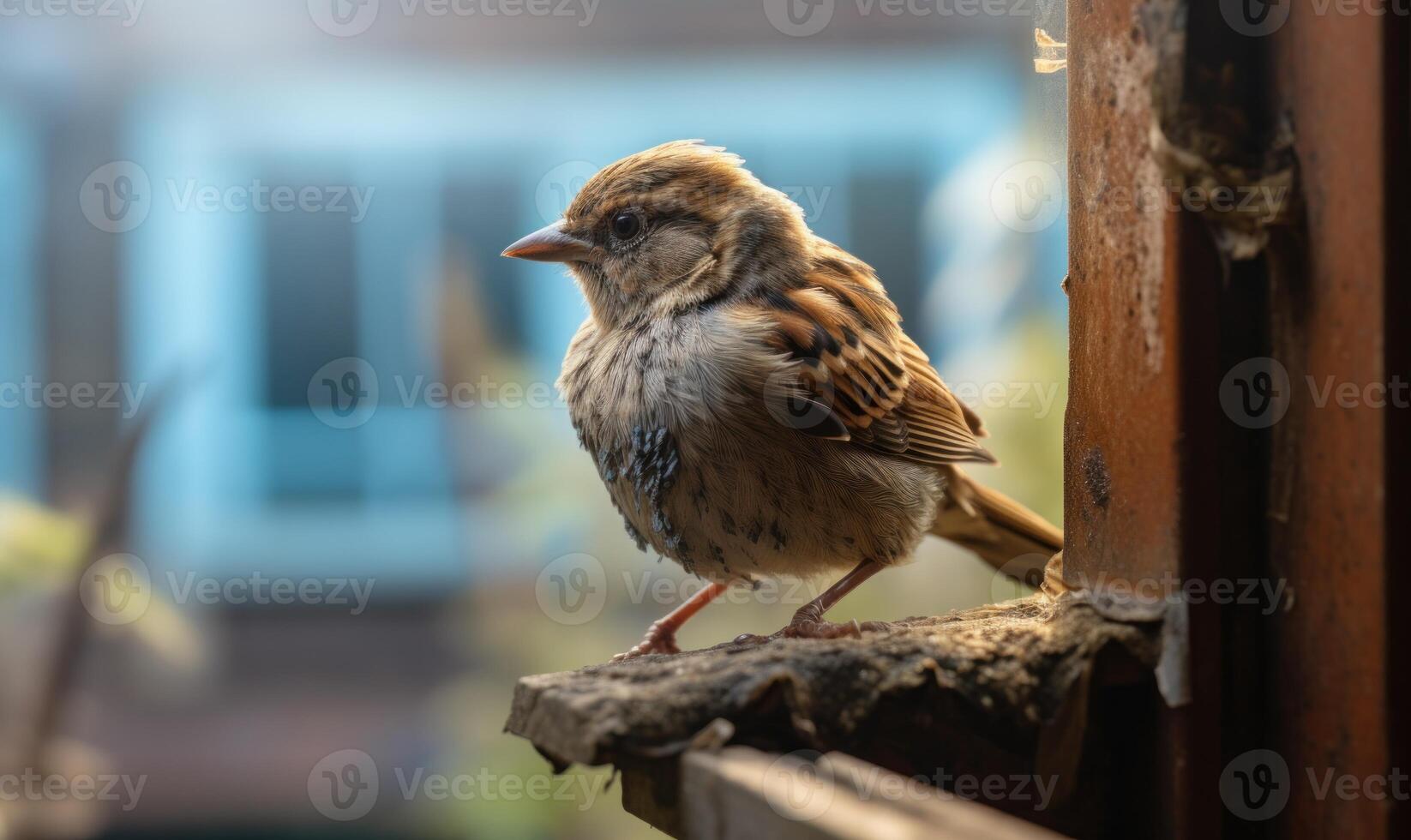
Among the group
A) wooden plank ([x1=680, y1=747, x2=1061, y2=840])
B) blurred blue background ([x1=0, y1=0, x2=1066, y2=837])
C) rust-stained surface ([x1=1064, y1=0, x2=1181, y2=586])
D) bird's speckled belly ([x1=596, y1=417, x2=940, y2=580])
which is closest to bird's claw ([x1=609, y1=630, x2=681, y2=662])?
bird's speckled belly ([x1=596, y1=417, x2=940, y2=580])

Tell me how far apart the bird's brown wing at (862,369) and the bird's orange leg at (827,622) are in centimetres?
30

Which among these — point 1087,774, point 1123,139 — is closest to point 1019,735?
point 1087,774

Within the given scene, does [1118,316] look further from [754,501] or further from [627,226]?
[627,226]

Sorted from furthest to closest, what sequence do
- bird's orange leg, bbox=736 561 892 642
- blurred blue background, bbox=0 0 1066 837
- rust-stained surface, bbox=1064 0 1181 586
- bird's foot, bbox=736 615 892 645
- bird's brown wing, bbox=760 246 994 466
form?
blurred blue background, bbox=0 0 1066 837
bird's brown wing, bbox=760 246 994 466
bird's orange leg, bbox=736 561 892 642
bird's foot, bbox=736 615 892 645
rust-stained surface, bbox=1064 0 1181 586

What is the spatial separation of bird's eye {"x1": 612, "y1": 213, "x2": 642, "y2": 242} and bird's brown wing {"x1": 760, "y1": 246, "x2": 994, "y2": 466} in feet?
1.30

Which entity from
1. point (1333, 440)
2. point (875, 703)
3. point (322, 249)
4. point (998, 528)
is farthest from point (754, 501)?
point (322, 249)

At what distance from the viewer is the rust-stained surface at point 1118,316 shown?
2.01 m

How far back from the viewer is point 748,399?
2488mm

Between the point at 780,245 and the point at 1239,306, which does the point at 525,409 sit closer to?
the point at 780,245

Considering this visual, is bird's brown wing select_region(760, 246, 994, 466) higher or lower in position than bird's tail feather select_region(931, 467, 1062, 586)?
higher

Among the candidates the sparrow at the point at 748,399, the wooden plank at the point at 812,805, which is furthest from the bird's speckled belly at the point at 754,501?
the wooden plank at the point at 812,805

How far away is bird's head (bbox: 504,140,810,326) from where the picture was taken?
2861 millimetres

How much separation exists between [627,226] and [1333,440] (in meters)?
1.69

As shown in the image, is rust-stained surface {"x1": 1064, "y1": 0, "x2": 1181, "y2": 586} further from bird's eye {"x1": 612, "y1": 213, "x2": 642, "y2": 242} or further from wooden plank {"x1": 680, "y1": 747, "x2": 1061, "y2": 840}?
bird's eye {"x1": 612, "y1": 213, "x2": 642, "y2": 242}
